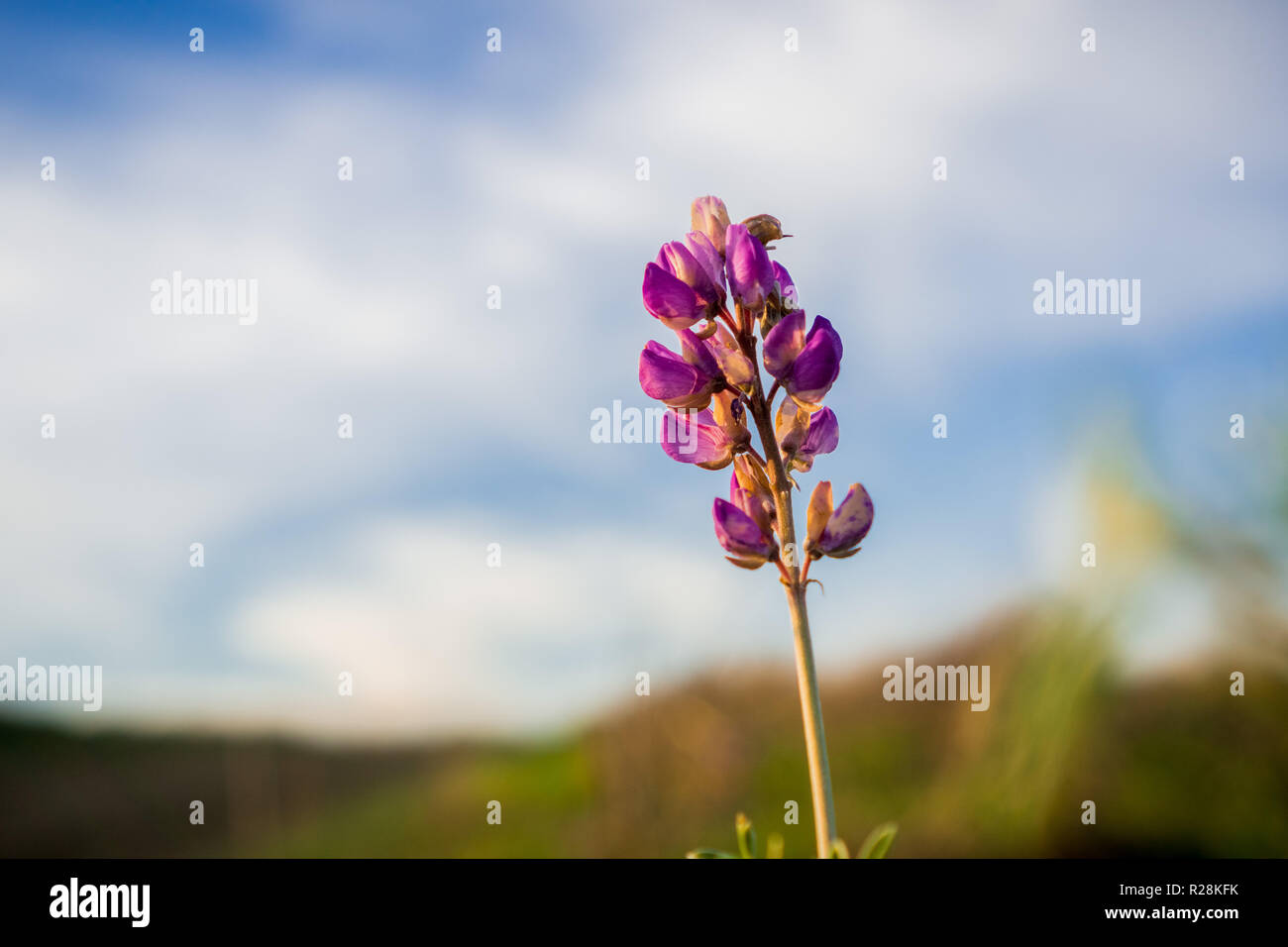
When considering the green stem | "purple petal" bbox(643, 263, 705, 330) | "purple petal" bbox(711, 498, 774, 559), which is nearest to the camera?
the green stem

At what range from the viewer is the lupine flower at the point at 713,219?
1.05 metres

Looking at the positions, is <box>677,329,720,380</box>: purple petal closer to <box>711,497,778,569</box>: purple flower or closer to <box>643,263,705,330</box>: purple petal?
<box>643,263,705,330</box>: purple petal

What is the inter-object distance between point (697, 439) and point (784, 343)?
0.50ft

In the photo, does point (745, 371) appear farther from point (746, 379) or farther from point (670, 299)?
point (670, 299)

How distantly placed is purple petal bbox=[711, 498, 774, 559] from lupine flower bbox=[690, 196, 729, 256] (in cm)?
37

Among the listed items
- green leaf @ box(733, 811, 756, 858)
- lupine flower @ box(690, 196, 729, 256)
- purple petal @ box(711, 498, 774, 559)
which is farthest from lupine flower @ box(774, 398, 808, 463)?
green leaf @ box(733, 811, 756, 858)

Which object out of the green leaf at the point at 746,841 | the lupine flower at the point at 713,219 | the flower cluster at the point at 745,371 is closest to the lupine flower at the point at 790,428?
the flower cluster at the point at 745,371

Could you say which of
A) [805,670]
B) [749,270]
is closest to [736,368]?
[749,270]

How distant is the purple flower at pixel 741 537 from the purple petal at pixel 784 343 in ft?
0.61

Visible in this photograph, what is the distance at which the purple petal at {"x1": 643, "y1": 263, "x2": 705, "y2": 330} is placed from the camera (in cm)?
99

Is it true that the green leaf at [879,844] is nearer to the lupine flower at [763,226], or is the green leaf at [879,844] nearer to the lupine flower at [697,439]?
the lupine flower at [697,439]
